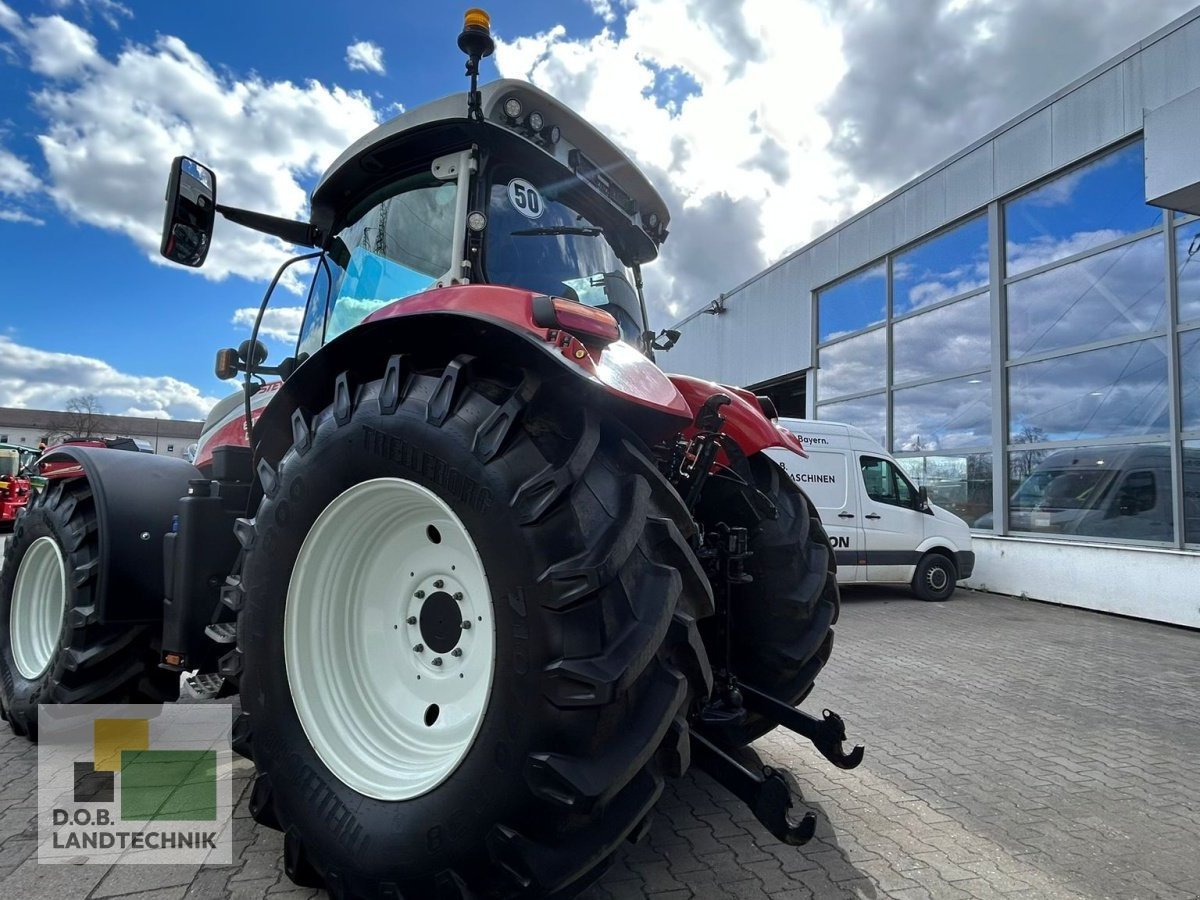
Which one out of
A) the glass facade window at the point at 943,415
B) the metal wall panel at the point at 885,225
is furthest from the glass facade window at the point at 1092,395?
the metal wall panel at the point at 885,225

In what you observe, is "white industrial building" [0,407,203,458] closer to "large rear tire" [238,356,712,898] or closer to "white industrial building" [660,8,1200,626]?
"white industrial building" [660,8,1200,626]

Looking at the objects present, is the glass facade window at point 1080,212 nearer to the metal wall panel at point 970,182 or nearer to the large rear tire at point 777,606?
the metal wall panel at point 970,182

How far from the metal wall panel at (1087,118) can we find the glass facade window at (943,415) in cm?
332

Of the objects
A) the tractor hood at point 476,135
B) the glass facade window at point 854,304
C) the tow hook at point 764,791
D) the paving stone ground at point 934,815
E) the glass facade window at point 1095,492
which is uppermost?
the glass facade window at point 854,304

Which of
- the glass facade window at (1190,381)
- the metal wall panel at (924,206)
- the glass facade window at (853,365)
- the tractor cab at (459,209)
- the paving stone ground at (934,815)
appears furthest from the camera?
the glass facade window at (853,365)

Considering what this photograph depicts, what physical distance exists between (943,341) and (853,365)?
2502 mm

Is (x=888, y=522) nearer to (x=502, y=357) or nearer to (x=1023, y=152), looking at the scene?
(x=1023, y=152)

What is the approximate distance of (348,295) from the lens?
3.06m

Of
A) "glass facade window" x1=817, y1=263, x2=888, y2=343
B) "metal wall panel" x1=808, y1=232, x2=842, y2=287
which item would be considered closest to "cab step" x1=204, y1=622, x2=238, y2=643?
"glass facade window" x1=817, y1=263, x2=888, y2=343

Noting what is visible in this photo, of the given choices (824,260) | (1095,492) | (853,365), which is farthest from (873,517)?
(824,260)

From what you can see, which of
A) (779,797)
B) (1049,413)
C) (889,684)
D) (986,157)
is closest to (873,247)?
(986,157)

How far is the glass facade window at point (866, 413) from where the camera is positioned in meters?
13.5

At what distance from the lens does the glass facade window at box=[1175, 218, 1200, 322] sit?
842 centimetres

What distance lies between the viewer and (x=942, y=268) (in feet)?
40.0
